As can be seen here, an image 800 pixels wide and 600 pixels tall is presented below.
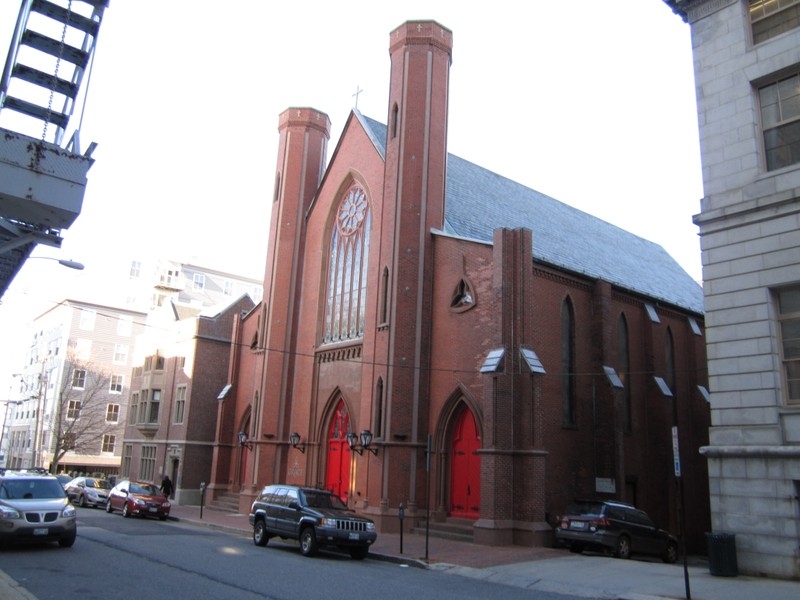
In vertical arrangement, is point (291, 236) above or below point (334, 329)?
above

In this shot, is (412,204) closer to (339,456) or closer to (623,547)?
(339,456)

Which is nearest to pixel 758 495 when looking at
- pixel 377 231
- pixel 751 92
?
pixel 751 92

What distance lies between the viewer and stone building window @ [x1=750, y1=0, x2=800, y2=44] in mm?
15914

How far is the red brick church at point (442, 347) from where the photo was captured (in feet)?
72.4

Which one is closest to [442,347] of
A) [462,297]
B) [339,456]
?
→ [462,297]

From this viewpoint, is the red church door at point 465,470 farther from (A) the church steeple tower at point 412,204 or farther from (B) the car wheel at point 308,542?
(B) the car wheel at point 308,542

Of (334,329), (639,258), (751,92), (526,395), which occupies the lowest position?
(526,395)

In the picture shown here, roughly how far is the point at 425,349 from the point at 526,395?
4.88m

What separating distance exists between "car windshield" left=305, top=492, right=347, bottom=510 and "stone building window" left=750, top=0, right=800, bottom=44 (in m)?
15.8

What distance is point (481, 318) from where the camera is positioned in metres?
23.4

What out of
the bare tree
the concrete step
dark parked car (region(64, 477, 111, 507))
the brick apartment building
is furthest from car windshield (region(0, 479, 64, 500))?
the bare tree

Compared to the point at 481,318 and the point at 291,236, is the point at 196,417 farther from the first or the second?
the point at 481,318

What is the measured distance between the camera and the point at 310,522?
17.4 meters

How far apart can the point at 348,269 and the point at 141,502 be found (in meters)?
12.4
